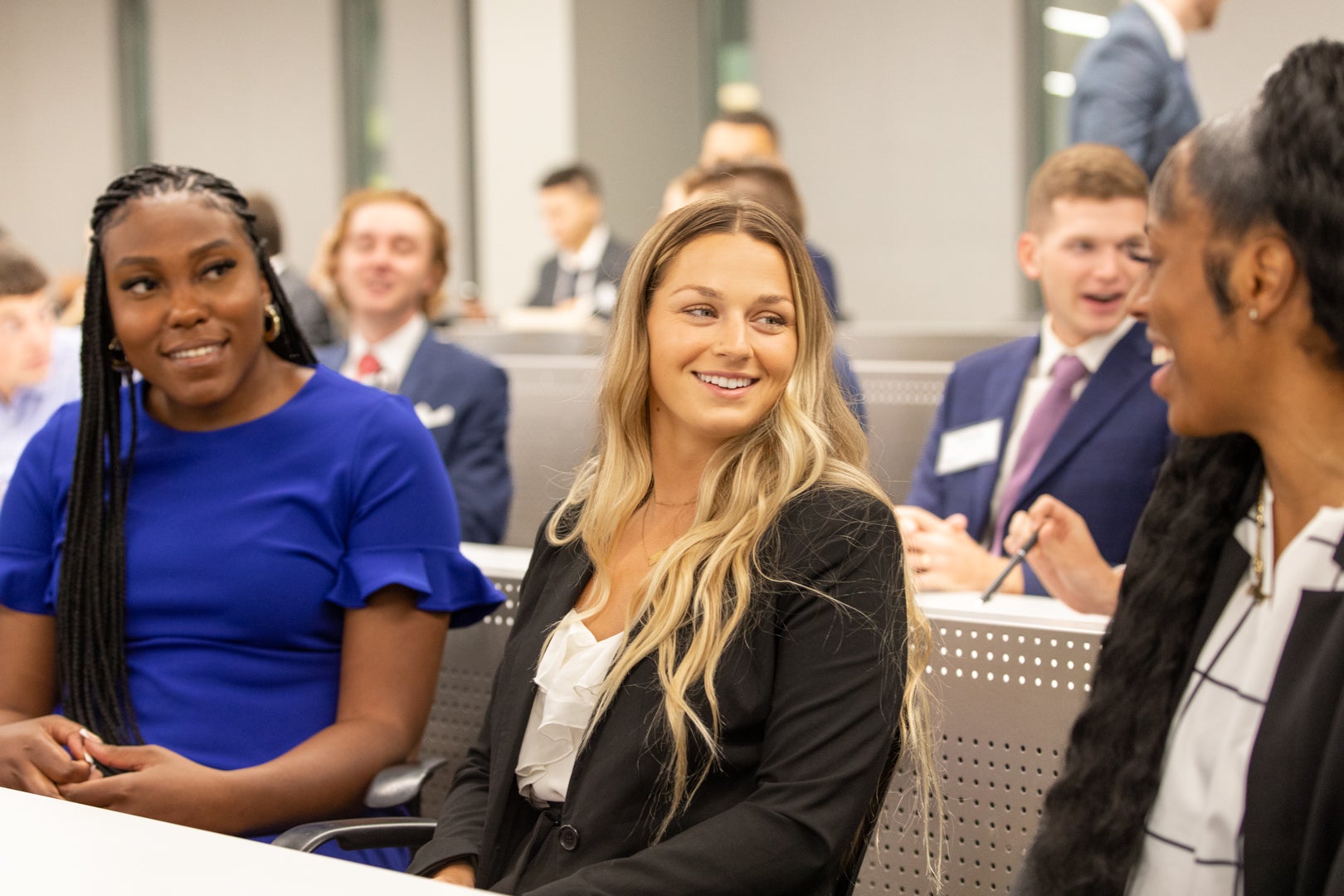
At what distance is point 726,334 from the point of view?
1.46 m

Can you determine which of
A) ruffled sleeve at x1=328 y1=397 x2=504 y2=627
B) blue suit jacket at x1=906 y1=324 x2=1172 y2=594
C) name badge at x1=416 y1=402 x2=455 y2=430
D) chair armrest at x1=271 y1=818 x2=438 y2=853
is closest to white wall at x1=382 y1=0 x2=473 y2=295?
name badge at x1=416 y1=402 x2=455 y2=430

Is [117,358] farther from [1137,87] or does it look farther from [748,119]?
[748,119]

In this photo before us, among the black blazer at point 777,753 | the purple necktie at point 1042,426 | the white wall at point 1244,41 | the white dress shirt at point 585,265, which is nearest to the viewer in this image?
the black blazer at point 777,753

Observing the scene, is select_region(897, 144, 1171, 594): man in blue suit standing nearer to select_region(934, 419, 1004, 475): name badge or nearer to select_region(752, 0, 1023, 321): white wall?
select_region(934, 419, 1004, 475): name badge

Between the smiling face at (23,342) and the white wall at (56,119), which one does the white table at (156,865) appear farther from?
the white wall at (56,119)

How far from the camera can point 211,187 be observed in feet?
6.30

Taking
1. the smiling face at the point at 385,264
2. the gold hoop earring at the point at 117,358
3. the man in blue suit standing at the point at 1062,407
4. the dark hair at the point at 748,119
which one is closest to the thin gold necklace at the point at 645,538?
the man in blue suit standing at the point at 1062,407

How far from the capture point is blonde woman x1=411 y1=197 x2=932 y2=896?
128 cm

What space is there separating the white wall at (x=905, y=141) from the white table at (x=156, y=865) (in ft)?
23.9

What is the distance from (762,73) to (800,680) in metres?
8.01

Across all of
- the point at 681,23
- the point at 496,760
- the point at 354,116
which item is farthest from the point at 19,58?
the point at 496,760

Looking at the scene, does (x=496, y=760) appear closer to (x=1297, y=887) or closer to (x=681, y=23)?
(x=1297, y=887)

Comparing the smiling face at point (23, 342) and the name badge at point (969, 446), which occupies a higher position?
the smiling face at point (23, 342)

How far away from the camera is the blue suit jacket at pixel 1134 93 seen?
318 cm
